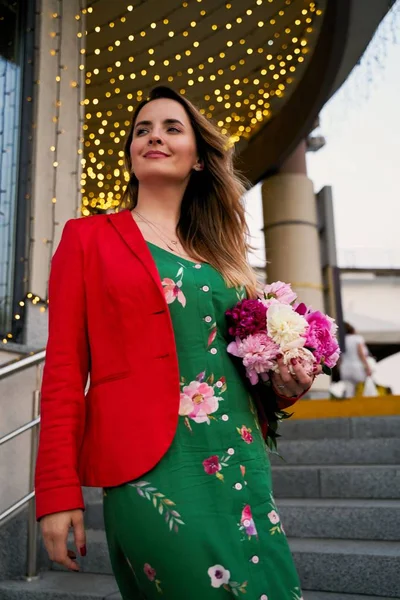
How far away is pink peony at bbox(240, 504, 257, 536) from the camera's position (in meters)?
1.22

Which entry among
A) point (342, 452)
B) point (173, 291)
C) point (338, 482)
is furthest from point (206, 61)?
point (173, 291)

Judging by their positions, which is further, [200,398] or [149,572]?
[200,398]

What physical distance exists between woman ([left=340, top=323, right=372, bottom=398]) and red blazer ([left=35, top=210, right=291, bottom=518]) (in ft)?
21.2

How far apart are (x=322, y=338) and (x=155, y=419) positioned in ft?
1.39

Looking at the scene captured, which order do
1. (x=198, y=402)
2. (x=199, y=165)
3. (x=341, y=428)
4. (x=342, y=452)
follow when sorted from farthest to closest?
(x=341, y=428) → (x=342, y=452) → (x=199, y=165) → (x=198, y=402)

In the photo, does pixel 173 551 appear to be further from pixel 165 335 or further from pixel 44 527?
pixel 165 335

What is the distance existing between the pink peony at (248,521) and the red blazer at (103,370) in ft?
0.67

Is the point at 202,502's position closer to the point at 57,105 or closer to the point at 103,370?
the point at 103,370

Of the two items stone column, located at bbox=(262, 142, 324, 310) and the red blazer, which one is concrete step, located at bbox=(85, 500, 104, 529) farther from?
stone column, located at bbox=(262, 142, 324, 310)

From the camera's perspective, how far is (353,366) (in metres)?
7.51

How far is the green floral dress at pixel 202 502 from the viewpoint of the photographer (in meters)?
1.15

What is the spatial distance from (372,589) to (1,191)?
2.78 metres

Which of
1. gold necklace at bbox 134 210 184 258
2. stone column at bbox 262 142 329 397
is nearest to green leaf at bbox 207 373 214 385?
gold necklace at bbox 134 210 184 258

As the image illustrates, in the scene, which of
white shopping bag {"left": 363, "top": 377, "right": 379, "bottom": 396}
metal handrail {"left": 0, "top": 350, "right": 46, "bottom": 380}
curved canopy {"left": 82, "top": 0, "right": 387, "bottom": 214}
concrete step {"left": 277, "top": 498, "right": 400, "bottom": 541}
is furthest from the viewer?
white shopping bag {"left": 363, "top": 377, "right": 379, "bottom": 396}
